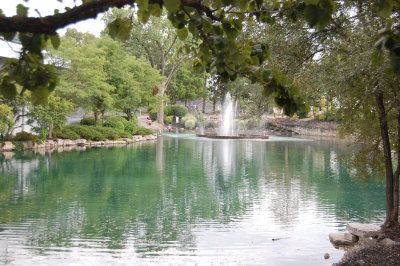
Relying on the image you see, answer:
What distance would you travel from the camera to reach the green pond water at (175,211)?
697cm

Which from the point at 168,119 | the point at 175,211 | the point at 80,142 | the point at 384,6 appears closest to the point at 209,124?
the point at 168,119

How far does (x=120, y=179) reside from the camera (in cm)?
1439

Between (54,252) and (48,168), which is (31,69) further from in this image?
(48,168)

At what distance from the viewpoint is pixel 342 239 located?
755 centimetres

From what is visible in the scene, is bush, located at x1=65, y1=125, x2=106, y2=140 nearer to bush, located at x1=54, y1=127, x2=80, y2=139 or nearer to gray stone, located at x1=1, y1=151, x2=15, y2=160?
bush, located at x1=54, y1=127, x2=80, y2=139

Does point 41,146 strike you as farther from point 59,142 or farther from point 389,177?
point 389,177

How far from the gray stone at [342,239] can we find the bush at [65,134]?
2026 centimetres

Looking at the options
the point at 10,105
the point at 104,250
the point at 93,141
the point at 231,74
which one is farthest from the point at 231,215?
the point at 93,141

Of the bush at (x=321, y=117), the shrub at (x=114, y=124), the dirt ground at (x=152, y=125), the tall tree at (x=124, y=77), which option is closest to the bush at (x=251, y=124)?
the bush at (x=321, y=117)

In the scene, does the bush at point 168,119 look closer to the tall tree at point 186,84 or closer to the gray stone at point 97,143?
the tall tree at point 186,84

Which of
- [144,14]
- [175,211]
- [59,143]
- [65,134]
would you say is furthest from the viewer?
[65,134]

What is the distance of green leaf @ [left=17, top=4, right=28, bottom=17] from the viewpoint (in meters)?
2.02

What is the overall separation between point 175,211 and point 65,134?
17592 millimetres

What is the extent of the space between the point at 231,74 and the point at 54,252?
5.27 metres
